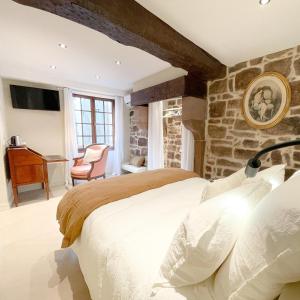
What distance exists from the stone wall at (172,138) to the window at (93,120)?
166cm

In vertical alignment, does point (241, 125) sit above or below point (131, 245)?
above

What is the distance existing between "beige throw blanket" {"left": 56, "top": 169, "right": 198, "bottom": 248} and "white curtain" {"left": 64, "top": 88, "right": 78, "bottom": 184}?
8.01 ft

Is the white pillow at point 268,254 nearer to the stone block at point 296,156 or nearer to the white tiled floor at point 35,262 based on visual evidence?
the white tiled floor at point 35,262

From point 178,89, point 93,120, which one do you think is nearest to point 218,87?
point 178,89

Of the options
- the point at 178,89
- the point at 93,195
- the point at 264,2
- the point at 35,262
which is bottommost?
the point at 35,262

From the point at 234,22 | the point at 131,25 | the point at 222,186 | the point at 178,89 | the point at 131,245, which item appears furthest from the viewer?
the point at 178,89

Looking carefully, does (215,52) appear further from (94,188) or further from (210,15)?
(94,188)

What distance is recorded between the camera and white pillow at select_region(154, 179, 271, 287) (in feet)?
2.04

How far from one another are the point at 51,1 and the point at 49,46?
1.28 metres

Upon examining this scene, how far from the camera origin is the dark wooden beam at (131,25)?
3.99 ft

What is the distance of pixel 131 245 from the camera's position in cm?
92

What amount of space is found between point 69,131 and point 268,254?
13.3 feet

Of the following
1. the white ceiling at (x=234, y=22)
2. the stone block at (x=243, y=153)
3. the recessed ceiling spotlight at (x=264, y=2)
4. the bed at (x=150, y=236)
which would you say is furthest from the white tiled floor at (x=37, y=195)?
the recessed ceiling spotlight at (x=264, y=2)

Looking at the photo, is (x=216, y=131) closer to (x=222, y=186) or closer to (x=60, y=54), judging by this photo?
(x=222, y=186)
